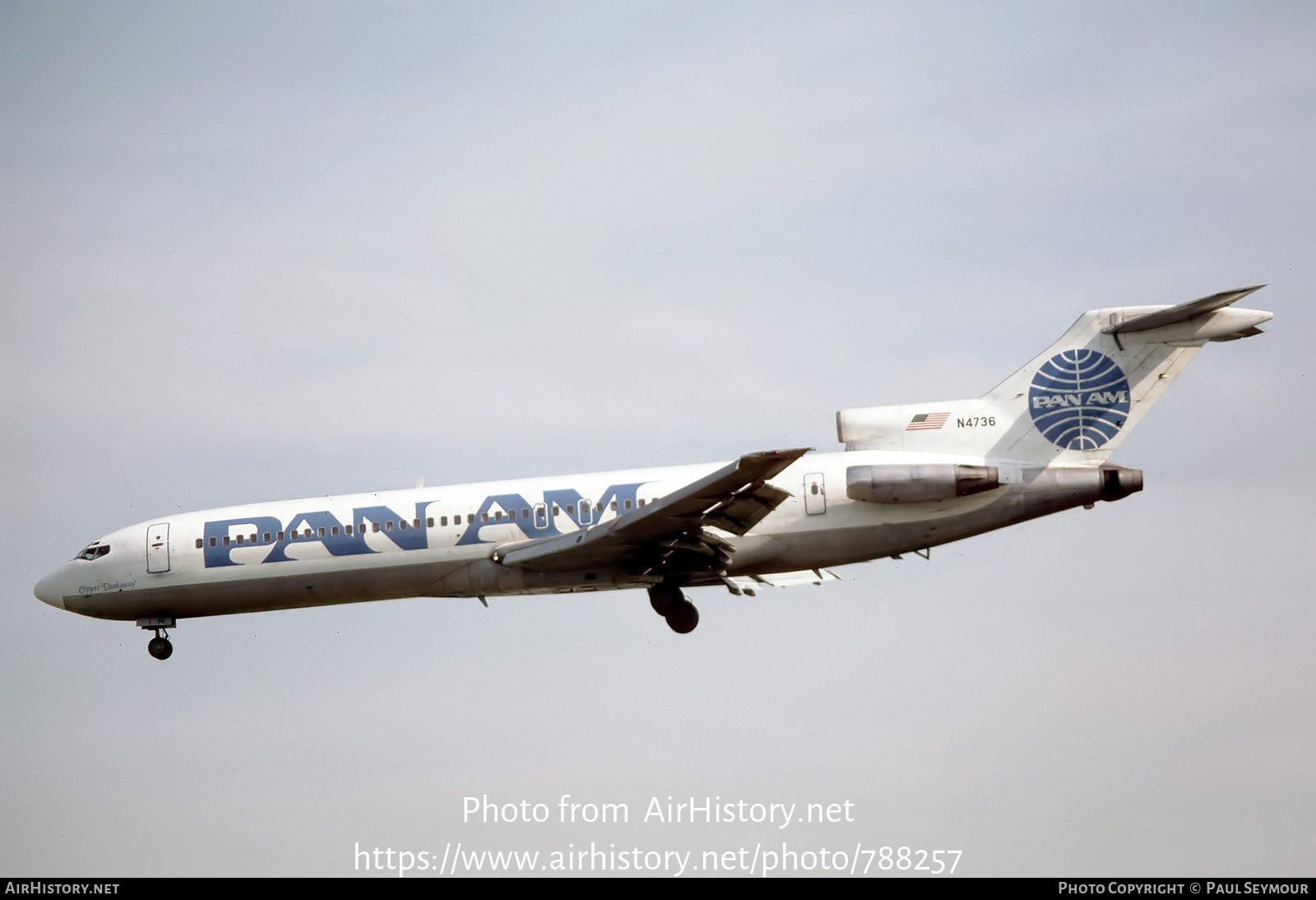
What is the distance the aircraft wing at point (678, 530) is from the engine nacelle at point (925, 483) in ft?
7.53

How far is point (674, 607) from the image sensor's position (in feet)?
107

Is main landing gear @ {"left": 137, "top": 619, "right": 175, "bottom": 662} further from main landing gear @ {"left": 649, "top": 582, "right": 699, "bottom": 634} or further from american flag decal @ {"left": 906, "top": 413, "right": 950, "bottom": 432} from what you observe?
american flag decal @ {"left": 906, "top": 413, "right": 950, "bottom": 432}

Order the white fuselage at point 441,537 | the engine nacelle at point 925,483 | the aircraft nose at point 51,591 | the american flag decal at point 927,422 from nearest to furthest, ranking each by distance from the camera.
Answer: the engine nacelle at point 925,483 → the white fuselage at point 441,537 → the american flag decal at point 927,422 → the aircraft nose at point 51,591

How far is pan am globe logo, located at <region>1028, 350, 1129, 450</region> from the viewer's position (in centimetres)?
3172

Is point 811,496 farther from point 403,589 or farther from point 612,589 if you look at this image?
point 403,589

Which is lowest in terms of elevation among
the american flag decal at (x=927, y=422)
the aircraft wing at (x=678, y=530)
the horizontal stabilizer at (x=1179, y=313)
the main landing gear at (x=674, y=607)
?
the main landing gear at (x=674, y=607)

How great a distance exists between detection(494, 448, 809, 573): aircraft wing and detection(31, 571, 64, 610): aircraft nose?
38.1 feet

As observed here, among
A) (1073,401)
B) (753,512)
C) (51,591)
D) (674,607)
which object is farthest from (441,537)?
(1073,401)

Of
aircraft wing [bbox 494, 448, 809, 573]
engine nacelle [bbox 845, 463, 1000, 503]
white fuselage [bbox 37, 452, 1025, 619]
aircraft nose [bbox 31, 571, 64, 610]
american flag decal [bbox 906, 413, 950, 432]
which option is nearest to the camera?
aircraft wing [bbox 494, 448, 809, 573]

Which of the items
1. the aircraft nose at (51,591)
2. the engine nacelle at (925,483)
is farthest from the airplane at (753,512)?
the aircraft nose at (51,591)

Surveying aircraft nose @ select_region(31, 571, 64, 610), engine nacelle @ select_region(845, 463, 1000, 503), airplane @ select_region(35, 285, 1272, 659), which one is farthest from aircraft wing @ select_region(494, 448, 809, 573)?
aircraft nose @ select_region(31, 571, 64, 610)

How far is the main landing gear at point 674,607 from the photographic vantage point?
107 feet

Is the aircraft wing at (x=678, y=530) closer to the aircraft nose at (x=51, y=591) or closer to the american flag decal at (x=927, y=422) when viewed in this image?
the american flag decal at (x=927, y=422)

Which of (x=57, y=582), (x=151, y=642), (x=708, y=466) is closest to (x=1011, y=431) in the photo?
(x=708, y=466)
